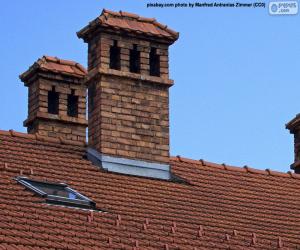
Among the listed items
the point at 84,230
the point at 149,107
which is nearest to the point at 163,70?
the point at 149,107

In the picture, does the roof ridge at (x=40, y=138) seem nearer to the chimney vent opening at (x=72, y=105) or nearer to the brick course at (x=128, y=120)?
the brick course at (x=128, y=120)

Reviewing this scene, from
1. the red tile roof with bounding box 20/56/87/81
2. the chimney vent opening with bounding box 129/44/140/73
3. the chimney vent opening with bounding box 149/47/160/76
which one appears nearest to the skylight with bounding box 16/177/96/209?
the chimney vent opening with bounding box 129/44/140/73

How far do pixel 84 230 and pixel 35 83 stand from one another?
6.03 meters

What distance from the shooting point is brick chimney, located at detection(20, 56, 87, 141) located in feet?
67.8

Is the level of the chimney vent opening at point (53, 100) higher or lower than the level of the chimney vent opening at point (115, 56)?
lower

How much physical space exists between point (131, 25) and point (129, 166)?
2.54m

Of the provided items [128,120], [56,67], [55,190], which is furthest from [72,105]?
[55,190]

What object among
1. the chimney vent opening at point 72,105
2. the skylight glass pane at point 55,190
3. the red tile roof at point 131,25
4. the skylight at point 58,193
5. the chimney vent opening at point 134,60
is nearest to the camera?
the skylight at point 58,193

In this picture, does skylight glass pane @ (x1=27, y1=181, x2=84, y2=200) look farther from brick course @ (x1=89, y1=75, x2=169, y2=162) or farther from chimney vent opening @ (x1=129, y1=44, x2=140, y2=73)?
chimney vent opening @ (x1=129, y1=44, x2=140, y2=73)

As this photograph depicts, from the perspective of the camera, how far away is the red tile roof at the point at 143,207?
15.1 metres

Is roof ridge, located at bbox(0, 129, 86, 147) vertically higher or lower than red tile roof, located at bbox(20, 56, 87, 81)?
lower

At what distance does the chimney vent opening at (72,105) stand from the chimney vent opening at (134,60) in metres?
1.71

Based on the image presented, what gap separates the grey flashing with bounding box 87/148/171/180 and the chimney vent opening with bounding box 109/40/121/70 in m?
1.57

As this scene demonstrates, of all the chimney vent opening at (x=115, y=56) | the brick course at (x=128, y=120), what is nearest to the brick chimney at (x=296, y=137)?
the brick course at (x=128, y=120)
